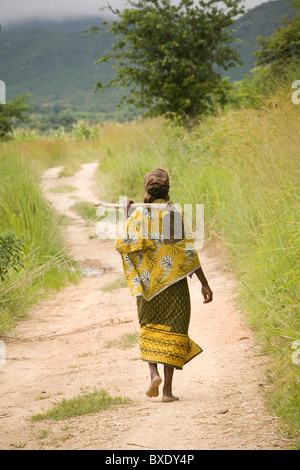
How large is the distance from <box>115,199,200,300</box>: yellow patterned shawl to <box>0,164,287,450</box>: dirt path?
2.29ft

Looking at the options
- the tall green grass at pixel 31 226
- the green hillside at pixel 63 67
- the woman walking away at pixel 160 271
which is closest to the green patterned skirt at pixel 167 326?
the woman walking away at pixel 160 271

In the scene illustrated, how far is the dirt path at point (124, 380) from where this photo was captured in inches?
112

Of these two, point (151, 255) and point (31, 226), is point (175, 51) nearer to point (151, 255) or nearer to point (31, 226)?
point (31, 226)

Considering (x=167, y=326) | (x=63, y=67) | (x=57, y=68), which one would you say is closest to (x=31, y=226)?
(x=167, y=326)

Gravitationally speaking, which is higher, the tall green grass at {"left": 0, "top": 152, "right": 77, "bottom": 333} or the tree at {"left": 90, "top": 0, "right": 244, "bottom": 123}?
the tree at {"left": 90, "top": 0, "right": 244, "bottom": 123}

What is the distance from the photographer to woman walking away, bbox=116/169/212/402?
3.45m

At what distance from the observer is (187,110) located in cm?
1323

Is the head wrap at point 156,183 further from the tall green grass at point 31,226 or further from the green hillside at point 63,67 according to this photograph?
the green hillside at point 63,67

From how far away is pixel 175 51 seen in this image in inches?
501

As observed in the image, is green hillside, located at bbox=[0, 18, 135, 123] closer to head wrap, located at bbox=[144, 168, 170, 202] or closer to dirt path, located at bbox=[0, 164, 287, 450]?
dirt path, located at bbox=[0, 164, 287, 450]

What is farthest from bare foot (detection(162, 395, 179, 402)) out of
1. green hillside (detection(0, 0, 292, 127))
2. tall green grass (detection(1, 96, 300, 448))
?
green hillside (detection(0, 0, 292, 127))

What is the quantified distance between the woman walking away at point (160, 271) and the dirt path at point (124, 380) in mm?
324
